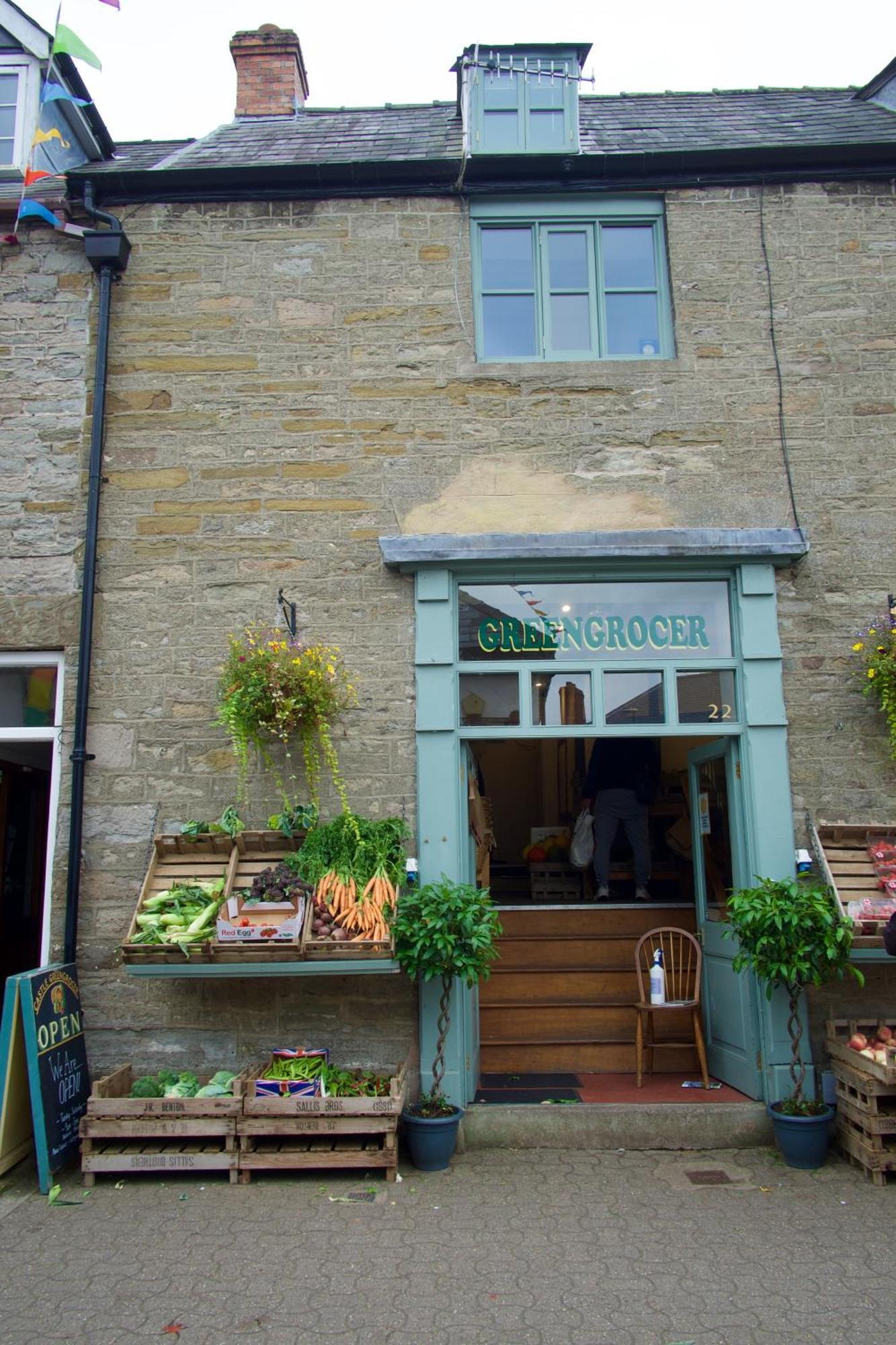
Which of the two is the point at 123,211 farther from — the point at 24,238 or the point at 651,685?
the point at 651,685

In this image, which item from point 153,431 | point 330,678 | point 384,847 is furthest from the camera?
point 153,431

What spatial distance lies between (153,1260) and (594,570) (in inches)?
176

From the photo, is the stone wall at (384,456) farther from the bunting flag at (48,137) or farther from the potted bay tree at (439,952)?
the bunting flag at (48,137)

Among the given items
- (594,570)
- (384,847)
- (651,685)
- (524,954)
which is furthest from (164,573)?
(524,954)

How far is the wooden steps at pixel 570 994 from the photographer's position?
272 inches

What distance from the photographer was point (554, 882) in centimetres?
880

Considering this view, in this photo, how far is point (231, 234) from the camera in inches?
271

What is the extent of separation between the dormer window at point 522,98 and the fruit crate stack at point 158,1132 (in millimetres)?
6475

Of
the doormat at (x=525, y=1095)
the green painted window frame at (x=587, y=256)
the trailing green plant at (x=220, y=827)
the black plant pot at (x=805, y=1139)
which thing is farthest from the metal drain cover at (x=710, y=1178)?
the green painted window frame at (x=587, y=256)

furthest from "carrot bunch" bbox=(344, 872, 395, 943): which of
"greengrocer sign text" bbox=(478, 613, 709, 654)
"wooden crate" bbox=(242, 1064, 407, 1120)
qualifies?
"greengrocer sign text" bbox=(478, 613, 709, 654)

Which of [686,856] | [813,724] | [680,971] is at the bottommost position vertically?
[680,971]

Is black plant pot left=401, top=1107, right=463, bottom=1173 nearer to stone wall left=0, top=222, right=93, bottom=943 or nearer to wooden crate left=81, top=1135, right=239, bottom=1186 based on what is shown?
wooden crate left=81, top=1135, right=239, bottom=1186

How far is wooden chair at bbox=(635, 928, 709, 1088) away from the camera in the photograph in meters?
6.34

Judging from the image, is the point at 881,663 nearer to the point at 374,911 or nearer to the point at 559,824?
the point at 374,911
